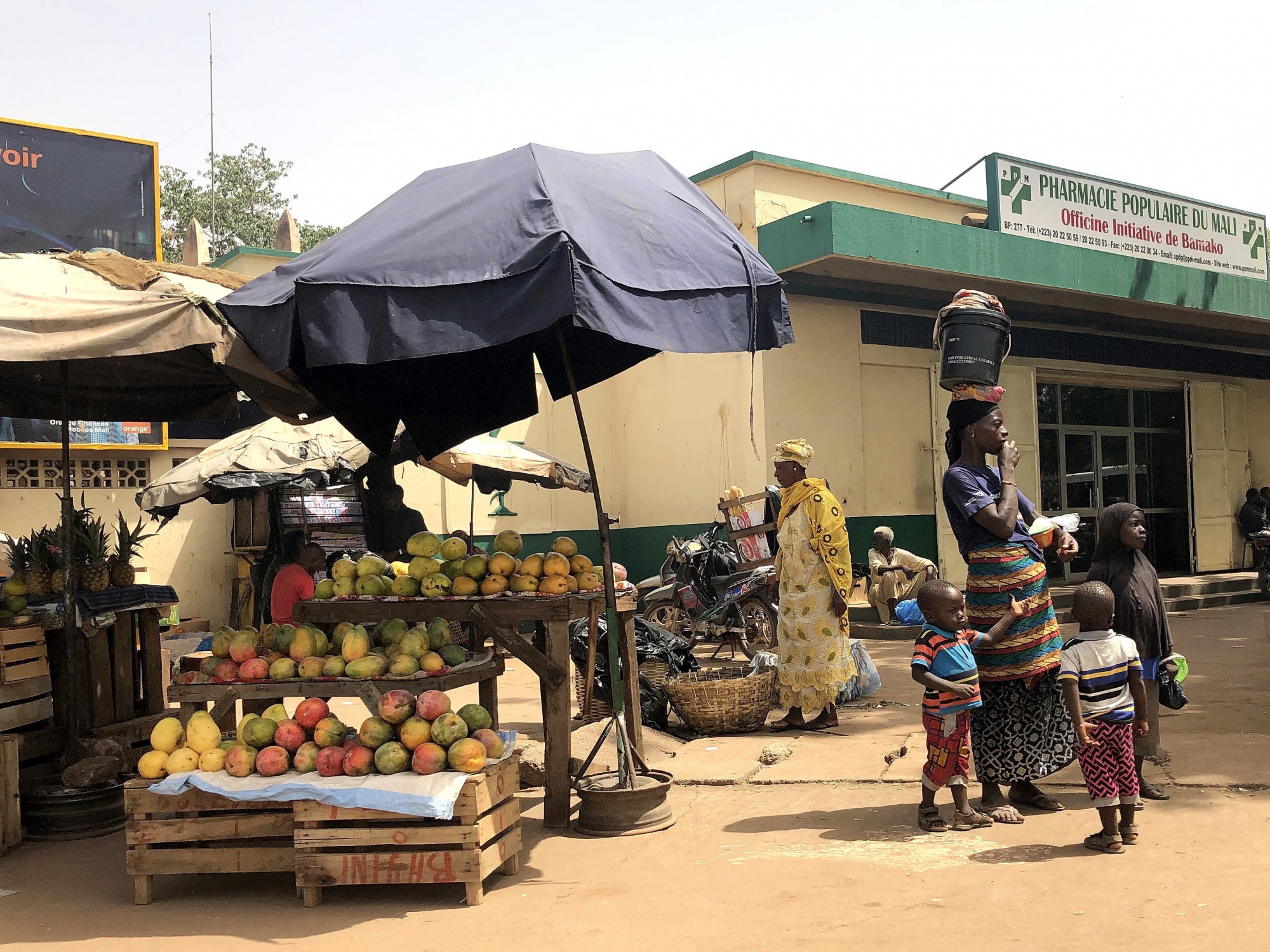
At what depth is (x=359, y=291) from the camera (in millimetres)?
4328

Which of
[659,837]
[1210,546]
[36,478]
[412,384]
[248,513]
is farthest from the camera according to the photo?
[1210,546]

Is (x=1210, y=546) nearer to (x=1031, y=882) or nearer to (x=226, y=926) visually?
(x=1031, y=882)

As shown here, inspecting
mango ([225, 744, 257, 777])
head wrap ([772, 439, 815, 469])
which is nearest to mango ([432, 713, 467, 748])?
mango ([225, 744, 257, 777])

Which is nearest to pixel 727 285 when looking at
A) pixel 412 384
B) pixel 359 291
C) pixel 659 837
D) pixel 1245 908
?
pixel 359 291

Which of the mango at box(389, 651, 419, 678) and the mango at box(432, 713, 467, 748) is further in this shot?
the mango at box(389, 651, 419, 678)

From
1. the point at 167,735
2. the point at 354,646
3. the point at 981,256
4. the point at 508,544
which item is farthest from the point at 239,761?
the point at 981,256

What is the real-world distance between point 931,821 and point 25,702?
16.2ft

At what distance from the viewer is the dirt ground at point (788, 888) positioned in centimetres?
386

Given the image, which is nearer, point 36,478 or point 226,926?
point 226,926

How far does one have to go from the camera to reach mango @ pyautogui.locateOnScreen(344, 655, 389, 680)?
502 cm

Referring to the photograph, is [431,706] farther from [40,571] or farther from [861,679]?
[861,679]

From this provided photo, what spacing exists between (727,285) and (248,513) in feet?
37.0

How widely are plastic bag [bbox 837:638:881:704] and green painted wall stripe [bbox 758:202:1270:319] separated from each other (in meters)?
5.31

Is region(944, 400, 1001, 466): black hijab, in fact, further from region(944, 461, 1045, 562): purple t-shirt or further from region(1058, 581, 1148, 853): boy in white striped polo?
region(1058, 581, 1148, 853): boy in white striped polo
